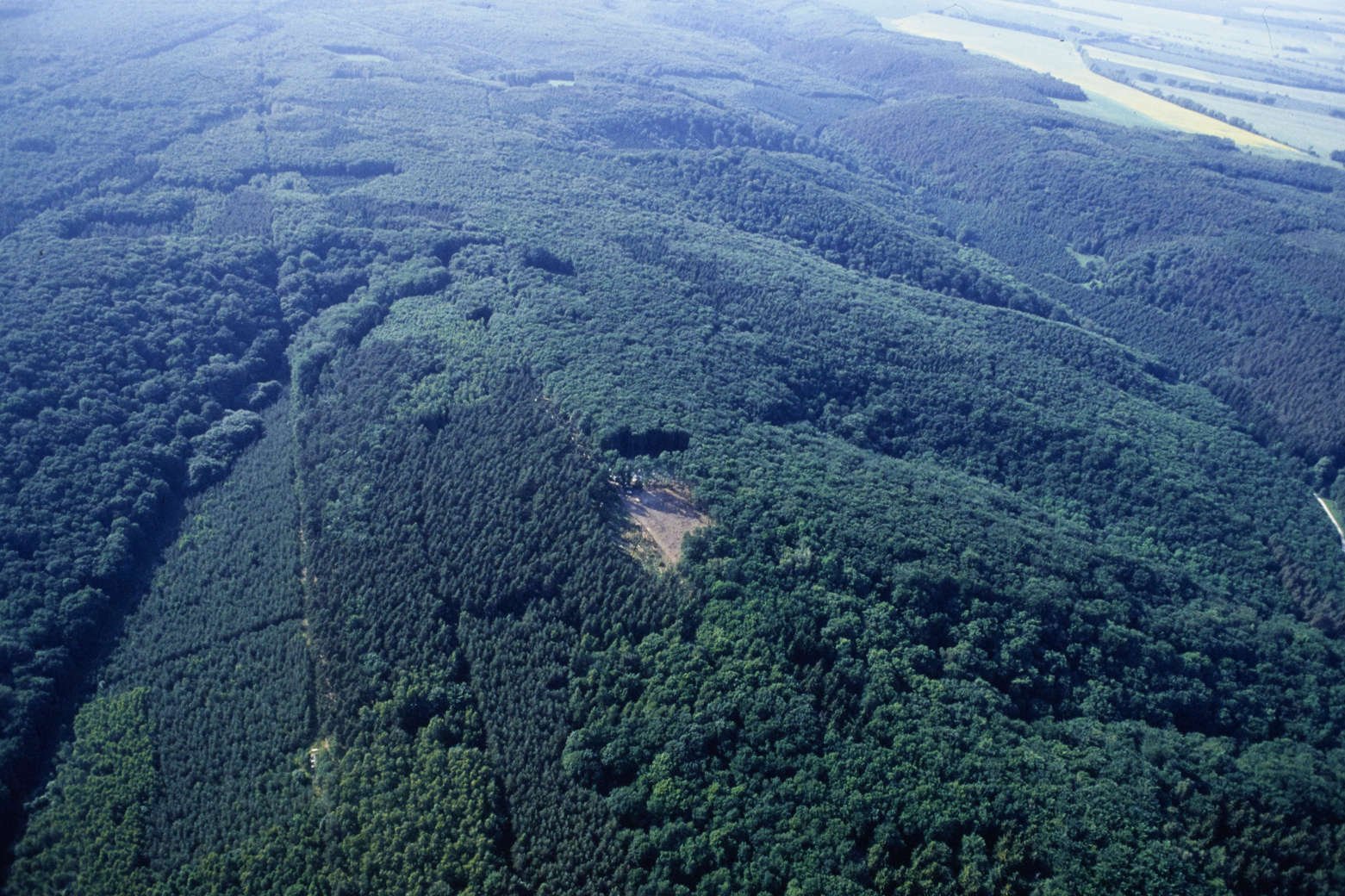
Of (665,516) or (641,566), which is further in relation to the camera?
(665,516)

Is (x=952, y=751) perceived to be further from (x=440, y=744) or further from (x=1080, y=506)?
(x=1080, y=506)

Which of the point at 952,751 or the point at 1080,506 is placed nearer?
the point at 952,751

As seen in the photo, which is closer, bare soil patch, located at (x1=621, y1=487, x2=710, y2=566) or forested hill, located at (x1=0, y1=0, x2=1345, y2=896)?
forested hill, located at (x1=0, y1=0, x2=1345, y2=896)

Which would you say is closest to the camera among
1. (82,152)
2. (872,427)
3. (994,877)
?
(994,877)

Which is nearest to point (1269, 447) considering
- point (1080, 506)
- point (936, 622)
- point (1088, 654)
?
point (1080, 506)

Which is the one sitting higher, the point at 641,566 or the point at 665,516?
the point at 665,516
